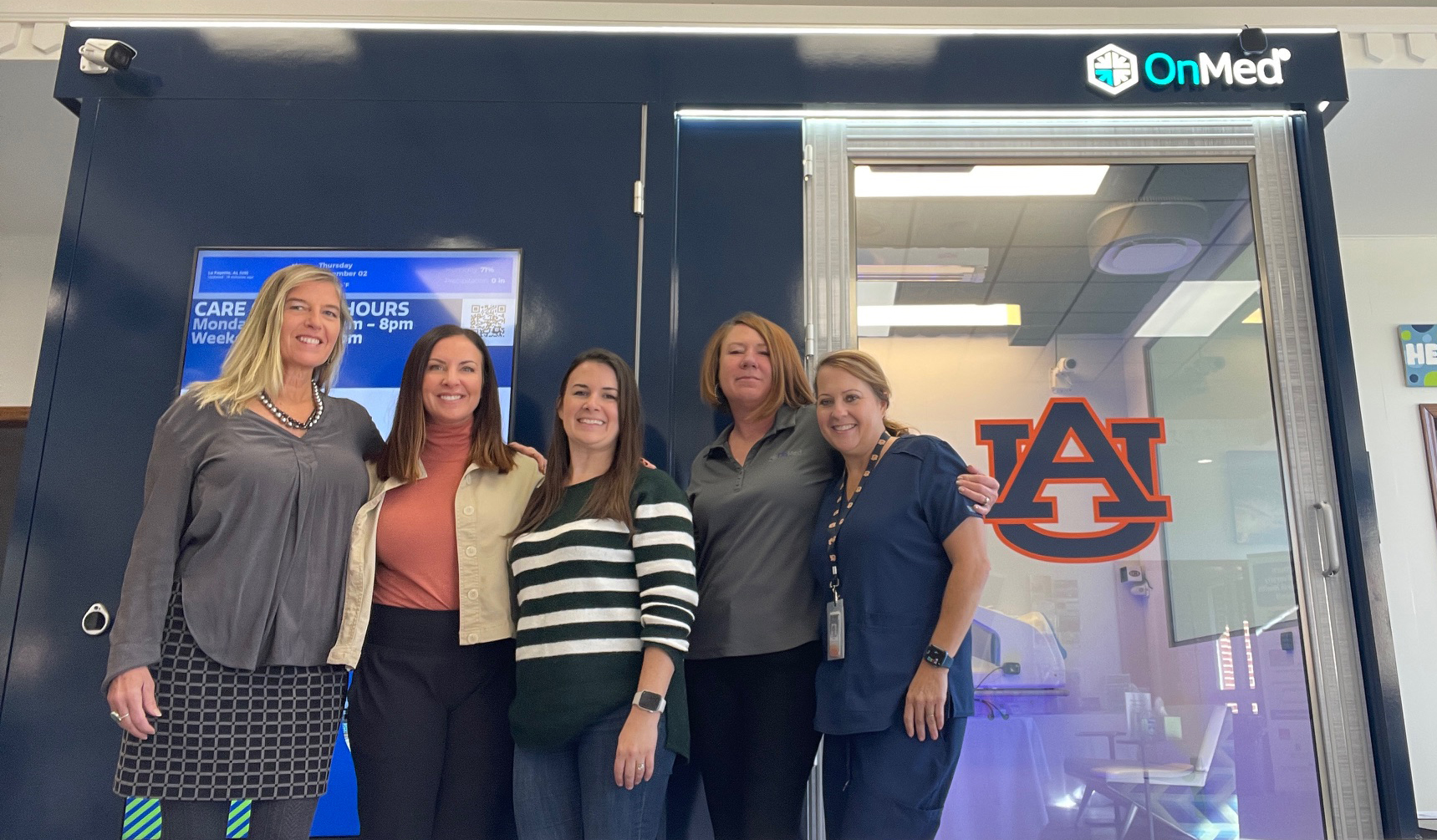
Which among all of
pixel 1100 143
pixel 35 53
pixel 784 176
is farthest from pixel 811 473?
pixel 35 53

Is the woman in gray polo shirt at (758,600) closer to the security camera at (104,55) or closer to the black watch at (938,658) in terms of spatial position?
the black watch at (938,658)

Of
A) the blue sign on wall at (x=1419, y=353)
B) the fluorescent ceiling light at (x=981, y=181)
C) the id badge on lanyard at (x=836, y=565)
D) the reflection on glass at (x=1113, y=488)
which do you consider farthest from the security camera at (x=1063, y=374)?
the blue sign on wall at (x=1419, y=353)

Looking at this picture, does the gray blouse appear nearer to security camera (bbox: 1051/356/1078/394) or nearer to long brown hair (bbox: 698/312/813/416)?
long brown hair (bbox: 698/312/813/416)

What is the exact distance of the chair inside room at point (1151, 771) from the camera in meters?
2.66

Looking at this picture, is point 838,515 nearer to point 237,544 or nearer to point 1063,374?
point 1063,374

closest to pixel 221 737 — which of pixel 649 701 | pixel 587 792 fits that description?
pixel 587 792

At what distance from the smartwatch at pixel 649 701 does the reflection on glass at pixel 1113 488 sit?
1.21m

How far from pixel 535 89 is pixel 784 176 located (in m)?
0.86

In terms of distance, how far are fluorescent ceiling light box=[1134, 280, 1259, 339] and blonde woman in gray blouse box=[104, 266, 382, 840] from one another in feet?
7.80

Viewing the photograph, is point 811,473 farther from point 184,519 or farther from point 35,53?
point 35,53

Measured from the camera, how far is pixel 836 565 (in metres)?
2.12

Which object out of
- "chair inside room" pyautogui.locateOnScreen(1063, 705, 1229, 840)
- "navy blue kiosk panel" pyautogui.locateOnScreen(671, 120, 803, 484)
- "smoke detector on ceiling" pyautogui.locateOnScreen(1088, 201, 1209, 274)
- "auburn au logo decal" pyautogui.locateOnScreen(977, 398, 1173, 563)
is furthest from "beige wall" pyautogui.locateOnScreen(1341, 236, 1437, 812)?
"navy blue kiosk panel" pyautogui.locateOnScreen(671, 120, 803, 484)

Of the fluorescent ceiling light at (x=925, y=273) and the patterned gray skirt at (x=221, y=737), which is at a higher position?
the fluorescent ceiling light at (x=925, y=273)

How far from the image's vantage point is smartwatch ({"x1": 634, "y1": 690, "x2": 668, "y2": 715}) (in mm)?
1859
